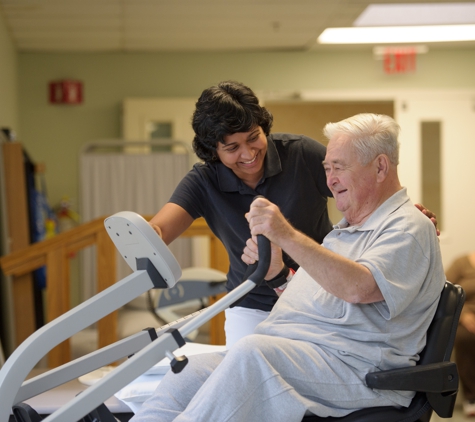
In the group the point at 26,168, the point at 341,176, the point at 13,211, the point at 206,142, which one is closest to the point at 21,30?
the point at 26,168

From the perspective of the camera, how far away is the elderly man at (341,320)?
4.40ft

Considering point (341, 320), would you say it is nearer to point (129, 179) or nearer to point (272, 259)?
point (272, 259)

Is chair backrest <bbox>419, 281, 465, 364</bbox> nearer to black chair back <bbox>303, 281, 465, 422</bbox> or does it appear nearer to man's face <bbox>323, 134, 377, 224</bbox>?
black chair back <bbox>303, 281, 465, 422</bbox>

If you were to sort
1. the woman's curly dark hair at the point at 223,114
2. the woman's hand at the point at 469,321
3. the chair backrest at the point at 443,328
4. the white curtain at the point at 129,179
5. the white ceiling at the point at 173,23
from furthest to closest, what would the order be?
the white ceiling at the point at 173,23, the white curtain at the point at 129,179, the woman's hand at the point at 469,321, the woman's curly dark hair at the point at 223,114, the chair backrest at the point at 443,328

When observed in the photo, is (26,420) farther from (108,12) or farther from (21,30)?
(21,30)

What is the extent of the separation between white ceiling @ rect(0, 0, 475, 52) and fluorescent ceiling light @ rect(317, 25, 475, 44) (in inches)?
7.8

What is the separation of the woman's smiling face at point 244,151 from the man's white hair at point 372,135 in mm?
343

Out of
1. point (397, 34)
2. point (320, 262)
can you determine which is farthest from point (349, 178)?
point (397, 34)

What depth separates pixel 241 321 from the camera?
200 centimetres

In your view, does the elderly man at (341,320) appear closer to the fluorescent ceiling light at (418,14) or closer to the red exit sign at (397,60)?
the fluorescent ceiling light at (418,14)

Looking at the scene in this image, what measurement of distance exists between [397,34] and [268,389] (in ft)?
15.8

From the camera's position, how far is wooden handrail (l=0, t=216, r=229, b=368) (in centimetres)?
343

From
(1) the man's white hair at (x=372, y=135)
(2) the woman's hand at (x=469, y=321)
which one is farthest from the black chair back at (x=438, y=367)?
(2) the woman's hand at (x=469, y=321)

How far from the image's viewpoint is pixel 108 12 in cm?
484
